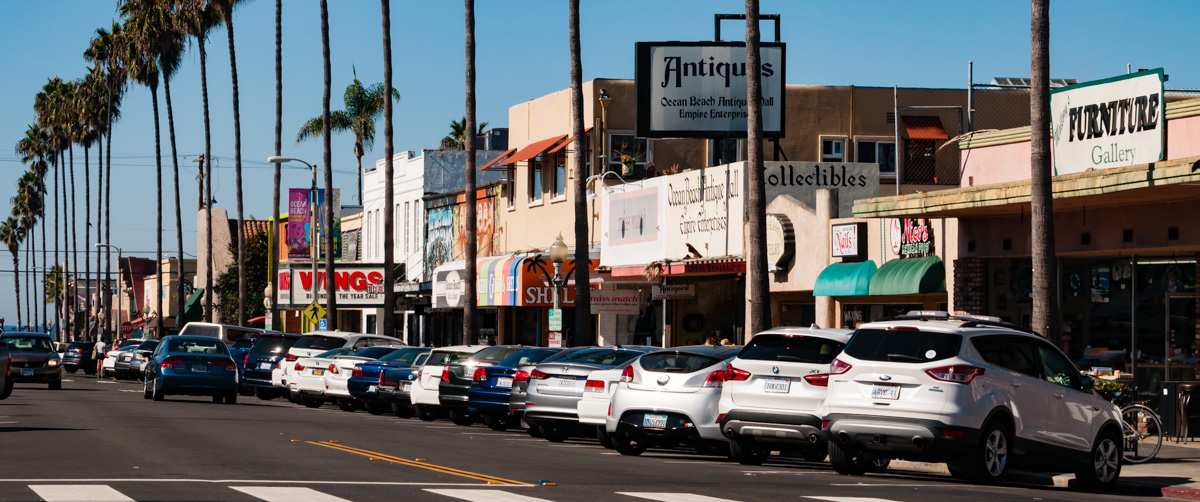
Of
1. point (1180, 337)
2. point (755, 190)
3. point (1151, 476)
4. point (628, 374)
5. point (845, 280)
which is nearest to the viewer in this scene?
point (1151, 476)

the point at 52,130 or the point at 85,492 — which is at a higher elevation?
the point at 52,130

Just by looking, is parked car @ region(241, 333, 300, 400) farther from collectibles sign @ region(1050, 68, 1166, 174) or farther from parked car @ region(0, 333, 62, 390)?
collectibles sign @ region(1050, 68, 1166, 174)

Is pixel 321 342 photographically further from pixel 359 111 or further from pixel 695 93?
pixel 359 111

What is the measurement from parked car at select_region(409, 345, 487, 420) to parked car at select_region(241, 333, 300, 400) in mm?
10058

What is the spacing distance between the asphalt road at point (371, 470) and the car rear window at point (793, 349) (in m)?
1.26

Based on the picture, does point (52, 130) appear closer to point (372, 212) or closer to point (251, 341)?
point (372, 212)

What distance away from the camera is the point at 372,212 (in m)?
72.8

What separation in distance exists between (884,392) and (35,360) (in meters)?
32.5

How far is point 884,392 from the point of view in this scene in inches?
711

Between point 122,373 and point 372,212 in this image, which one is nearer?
point 122,373

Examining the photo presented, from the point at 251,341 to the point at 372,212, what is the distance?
82.6ft

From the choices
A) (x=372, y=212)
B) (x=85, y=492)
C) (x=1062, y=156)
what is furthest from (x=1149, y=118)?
(x=372, y=212)

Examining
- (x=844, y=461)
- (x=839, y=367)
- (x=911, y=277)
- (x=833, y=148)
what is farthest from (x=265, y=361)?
(x=839, y=367)

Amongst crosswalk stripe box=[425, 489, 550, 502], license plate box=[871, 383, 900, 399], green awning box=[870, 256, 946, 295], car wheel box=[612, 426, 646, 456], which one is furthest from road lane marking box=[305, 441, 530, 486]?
green awning box=[870, 256, 946, 295]
